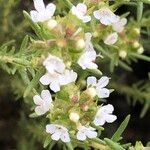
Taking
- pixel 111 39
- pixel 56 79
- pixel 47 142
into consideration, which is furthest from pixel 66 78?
pixel 111 39

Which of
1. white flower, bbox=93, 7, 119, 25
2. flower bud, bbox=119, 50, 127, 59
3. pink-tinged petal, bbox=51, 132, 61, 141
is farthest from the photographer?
flower bud, bbox=119, 50, 127, 59

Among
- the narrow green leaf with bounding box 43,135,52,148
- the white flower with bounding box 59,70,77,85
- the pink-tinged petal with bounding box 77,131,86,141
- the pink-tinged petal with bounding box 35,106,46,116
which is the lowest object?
the narrow green leaf with bounding box 43,135,52,148

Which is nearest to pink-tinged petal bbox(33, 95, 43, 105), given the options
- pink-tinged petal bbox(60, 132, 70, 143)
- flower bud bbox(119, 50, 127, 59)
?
pink-tinged petal bbox(60, 132, 70, 143)

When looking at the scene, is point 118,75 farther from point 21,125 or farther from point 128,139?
point 21,125

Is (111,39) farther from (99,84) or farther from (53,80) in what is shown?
(53,80)

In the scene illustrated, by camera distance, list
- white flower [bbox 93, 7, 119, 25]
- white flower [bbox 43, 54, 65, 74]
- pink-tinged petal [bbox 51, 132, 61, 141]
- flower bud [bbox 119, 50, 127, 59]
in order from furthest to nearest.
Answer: flower bud [bbox 119, 50, 127, 59] → white flower [bbox 93, 7, 119, 25] → pink-tinged petal [bbox 51, 132, 61, 141] → white flower [bbox 43, 54, 65, 74]

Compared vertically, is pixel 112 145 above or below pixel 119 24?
below

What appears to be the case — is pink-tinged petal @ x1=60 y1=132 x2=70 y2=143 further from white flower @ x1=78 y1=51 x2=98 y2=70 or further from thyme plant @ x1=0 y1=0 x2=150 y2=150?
white flower @ x1=78 y1=51 x2=98 y2=70
